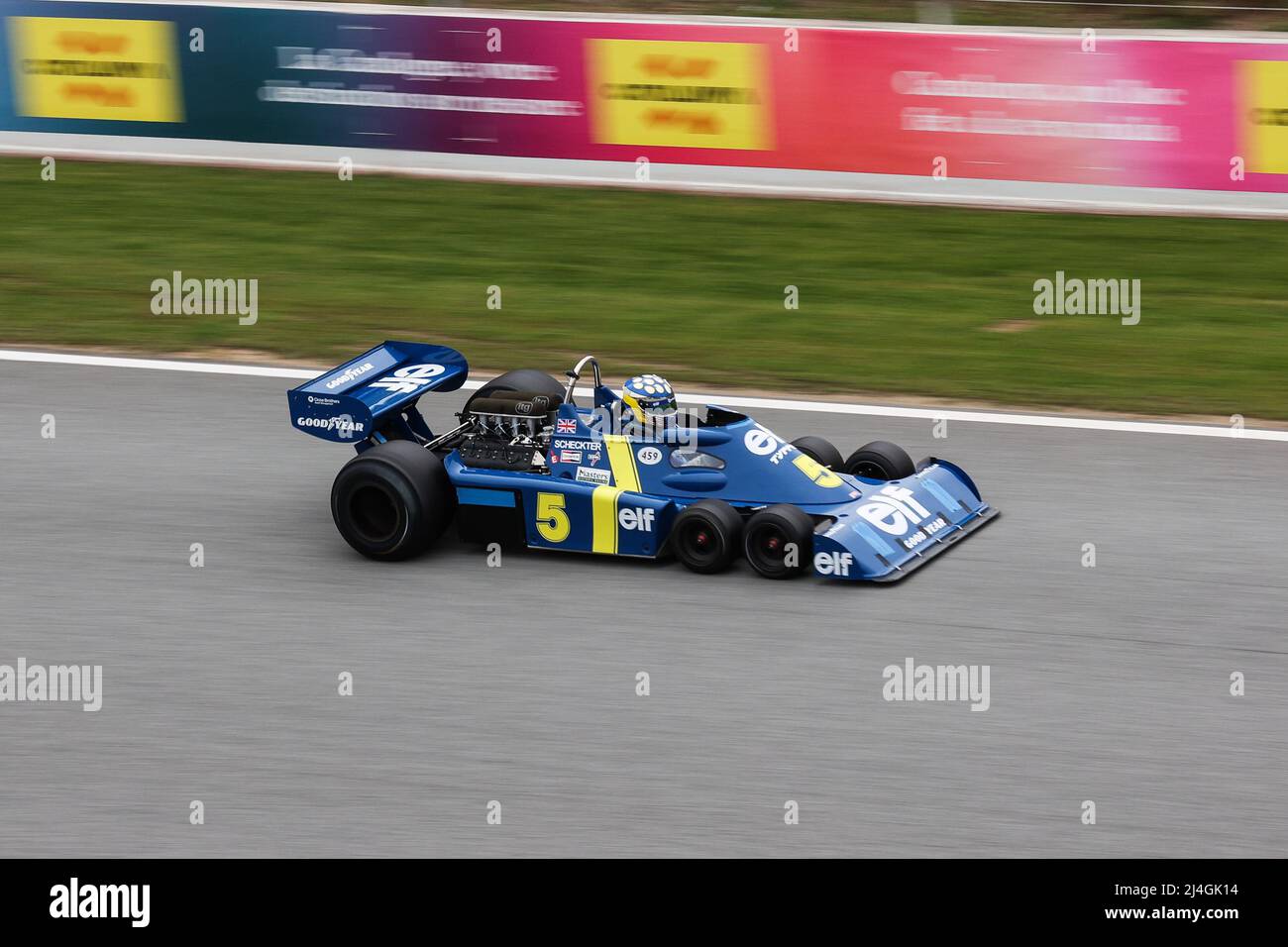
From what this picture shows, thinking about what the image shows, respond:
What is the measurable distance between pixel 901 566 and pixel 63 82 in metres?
13.2

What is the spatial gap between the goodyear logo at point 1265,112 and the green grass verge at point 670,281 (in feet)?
2.32

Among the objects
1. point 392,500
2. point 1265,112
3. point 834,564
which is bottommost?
point 834,564

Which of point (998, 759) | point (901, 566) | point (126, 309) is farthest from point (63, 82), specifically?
point (998, 759)

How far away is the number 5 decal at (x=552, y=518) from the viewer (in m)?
9.62

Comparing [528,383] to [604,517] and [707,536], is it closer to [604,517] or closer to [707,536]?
[604,517]

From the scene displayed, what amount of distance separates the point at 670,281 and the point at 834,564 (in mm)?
6689

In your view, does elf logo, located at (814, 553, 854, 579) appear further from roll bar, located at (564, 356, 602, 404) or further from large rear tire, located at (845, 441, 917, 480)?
roll bar, located at (564, 356, 602, 404)

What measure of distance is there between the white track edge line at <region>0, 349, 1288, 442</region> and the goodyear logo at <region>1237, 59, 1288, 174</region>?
15.4 ft

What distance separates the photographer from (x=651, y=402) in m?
9.53

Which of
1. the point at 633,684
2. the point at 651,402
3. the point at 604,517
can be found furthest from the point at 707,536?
the point at 633,684

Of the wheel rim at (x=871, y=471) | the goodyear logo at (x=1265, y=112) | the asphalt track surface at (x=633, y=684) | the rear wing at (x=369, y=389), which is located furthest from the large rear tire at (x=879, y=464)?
the goodyear logo at (x=1265, y=112)

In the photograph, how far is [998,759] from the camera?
25.1 ft

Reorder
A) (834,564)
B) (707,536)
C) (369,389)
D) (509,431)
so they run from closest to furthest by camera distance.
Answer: (834,564), (707,536), (509,431), (369,389)

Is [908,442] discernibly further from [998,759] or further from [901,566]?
[998,759]
